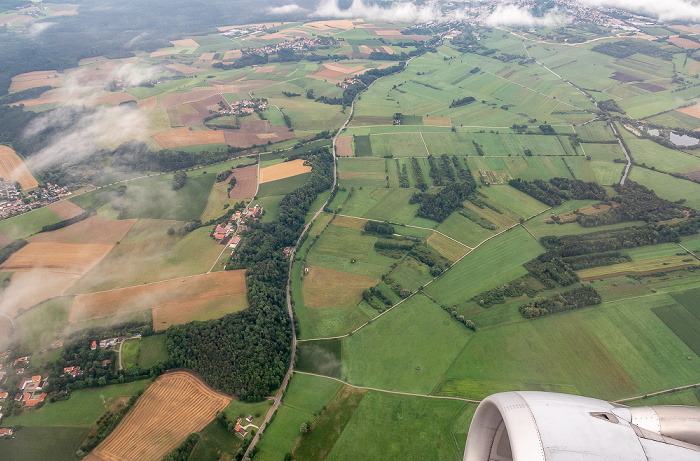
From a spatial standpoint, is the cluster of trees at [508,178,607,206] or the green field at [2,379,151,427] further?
the cluster of trees at [508,178,607,206]

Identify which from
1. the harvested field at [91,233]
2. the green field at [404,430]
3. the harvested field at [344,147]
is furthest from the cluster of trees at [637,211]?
the harvested field at [91,233]

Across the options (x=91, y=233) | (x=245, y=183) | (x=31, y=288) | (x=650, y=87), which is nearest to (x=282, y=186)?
(x=245, y=183)

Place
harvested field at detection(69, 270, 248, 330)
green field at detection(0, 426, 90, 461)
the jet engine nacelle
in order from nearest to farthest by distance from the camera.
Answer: the jet engine nacelle → green field at detection(0, 426, 90, 461) → harvested field at detection(69, 270, 248, 330)

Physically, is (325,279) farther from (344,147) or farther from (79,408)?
(344,147)

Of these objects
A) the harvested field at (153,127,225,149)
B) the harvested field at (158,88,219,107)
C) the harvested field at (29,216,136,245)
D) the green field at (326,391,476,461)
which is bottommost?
the green field at (326,391,476,461)

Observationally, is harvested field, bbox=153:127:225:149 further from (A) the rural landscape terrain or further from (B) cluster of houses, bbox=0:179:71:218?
(B) cluster of houses, bbox=0:179:71:218

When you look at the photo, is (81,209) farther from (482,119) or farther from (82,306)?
(482,119)

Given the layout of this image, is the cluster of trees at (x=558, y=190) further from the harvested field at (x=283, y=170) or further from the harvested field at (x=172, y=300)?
A: the harvested field at (x=172, y=300)

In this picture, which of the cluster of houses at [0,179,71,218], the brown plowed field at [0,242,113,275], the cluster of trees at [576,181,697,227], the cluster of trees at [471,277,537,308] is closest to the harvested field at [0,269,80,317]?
the brown plowed field at [0,242,113,275]
